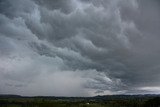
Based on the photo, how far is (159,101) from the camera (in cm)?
18000

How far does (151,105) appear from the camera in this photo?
610ft

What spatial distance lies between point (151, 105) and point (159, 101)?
27.9 ft
